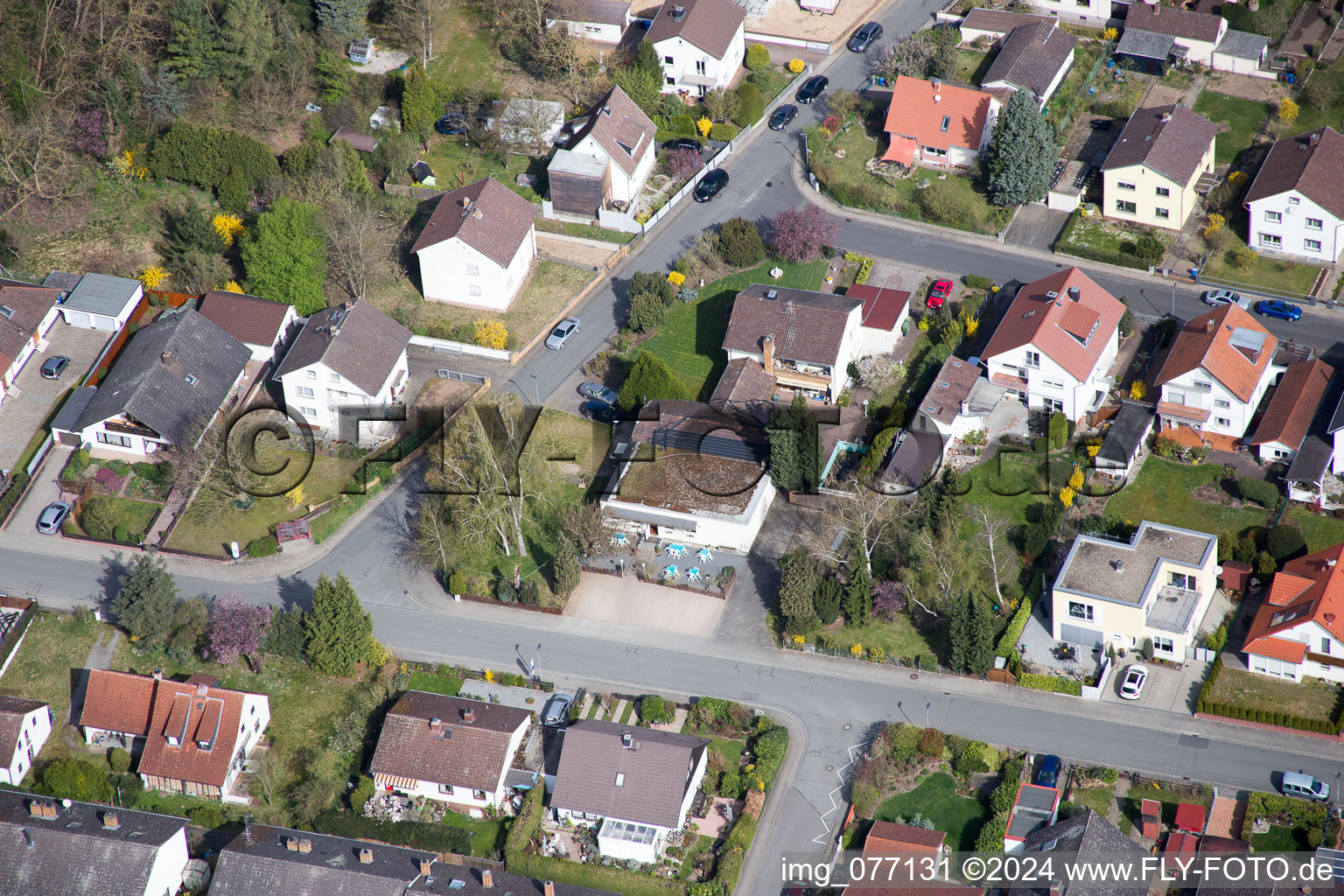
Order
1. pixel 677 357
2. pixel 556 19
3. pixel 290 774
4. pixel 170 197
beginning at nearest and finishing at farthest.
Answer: pixel 290 774 → pixel 677 357 → pixel 170 197 → pixel 556 19

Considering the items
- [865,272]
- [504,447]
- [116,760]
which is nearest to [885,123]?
[865,272]

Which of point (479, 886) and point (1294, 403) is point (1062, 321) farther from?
point (479, 886)

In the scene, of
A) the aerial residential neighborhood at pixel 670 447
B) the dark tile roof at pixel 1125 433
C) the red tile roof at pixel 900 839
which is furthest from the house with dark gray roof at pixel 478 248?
the red tile roof at pixel 900 839

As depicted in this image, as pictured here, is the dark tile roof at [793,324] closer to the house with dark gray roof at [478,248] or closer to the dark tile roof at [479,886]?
the house with dark gray roof at [478,248]

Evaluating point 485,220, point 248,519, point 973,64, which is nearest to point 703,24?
point 973,64

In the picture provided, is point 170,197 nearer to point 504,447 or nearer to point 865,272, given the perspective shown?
point 504,447

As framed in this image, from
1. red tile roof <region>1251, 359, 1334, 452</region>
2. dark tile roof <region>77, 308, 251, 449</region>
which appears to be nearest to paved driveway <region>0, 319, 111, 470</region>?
dark tile roof <region>77, 308, 251, 449</region>

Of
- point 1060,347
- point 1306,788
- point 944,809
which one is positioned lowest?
point 944,809
